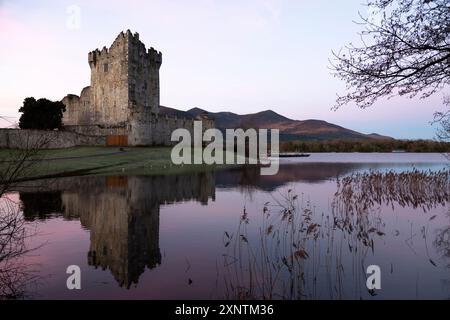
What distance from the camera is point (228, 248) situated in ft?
37.0

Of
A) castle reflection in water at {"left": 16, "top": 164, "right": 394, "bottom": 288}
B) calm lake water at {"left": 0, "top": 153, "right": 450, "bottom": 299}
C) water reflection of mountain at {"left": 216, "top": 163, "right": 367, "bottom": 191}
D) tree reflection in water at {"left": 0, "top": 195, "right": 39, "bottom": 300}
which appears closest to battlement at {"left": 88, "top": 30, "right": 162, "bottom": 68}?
water reflection of mountain at {"left": 216, "top": 163, "right": 367, "bottom": 191}

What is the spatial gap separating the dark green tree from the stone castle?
129 inches

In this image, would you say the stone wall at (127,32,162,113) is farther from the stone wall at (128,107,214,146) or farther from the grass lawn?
the grass lawn

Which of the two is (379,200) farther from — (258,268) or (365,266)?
(258,268)

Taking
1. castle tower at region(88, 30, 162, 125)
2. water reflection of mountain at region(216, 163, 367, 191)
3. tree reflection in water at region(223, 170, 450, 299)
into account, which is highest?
castle tower at region(88, 30, 162, 125)

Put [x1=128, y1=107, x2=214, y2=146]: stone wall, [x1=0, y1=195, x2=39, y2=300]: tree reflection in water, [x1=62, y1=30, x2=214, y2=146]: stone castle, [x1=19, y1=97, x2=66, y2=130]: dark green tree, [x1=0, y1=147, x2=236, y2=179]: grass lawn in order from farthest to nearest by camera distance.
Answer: [x1=128, y1=107, x2=214, y2=146]: stone wall, [x1=62, y1=30, x2=214, y2=146]: stone castle, [x1=19, y1=97, x2=66, y2=130]: dark green tree, [x1=0, y1=147, x2=236, y2=179]: grass lawn, [x1=0, y1=195, x2=39, y2=300]: tree reflection in water

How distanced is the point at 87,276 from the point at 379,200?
16194 mm

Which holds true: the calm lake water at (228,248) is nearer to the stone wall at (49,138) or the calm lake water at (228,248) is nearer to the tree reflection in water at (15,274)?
the tree reflection in water at (15,274)

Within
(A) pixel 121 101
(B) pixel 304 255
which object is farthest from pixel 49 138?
(B) pixel 304 255

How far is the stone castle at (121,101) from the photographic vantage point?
54.3 m

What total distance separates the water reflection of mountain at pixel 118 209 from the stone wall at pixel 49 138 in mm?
17091

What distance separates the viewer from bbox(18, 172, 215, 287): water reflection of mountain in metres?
10.1
